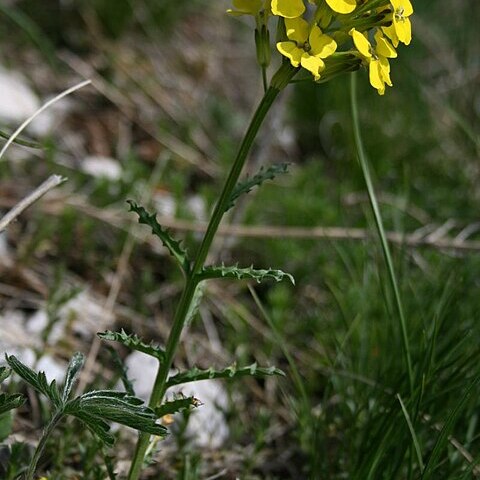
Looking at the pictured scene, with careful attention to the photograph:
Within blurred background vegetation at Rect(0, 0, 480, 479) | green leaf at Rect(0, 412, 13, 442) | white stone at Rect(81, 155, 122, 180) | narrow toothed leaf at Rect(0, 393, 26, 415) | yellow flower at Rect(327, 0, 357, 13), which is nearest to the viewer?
yellow flower at Rect(327, 0, 357, 13)

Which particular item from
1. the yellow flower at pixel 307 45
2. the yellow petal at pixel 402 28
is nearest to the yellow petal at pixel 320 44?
the yellow flower at pixel 307 45

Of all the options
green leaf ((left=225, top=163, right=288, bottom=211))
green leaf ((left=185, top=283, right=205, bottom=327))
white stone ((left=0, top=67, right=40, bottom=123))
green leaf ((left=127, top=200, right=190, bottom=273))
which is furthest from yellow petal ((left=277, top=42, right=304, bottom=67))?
white stone ((left=0, top=67, right=40, bottom=123))

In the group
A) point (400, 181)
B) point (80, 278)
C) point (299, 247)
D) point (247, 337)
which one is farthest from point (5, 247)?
point (400, 181)

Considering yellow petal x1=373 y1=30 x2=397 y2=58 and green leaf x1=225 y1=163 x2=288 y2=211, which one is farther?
green leaf x1=225 y1=163 x2=288 y2=211

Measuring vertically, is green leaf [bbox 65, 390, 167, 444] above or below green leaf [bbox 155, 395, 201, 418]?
above

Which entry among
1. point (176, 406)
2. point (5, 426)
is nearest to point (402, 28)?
point (176, 406)

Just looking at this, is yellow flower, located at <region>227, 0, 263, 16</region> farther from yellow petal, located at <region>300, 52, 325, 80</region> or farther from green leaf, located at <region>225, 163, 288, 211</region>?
green leaf, located at <region>225, 163, 288, 211</region>

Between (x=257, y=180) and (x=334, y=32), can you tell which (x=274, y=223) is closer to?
(x=257, y=180)

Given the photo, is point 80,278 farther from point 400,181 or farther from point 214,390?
Answer: point 400,181

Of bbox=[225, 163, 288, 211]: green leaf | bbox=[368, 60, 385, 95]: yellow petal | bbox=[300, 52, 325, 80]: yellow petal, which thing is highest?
bbox=[300, 52, 325, 80]: yellow petal
